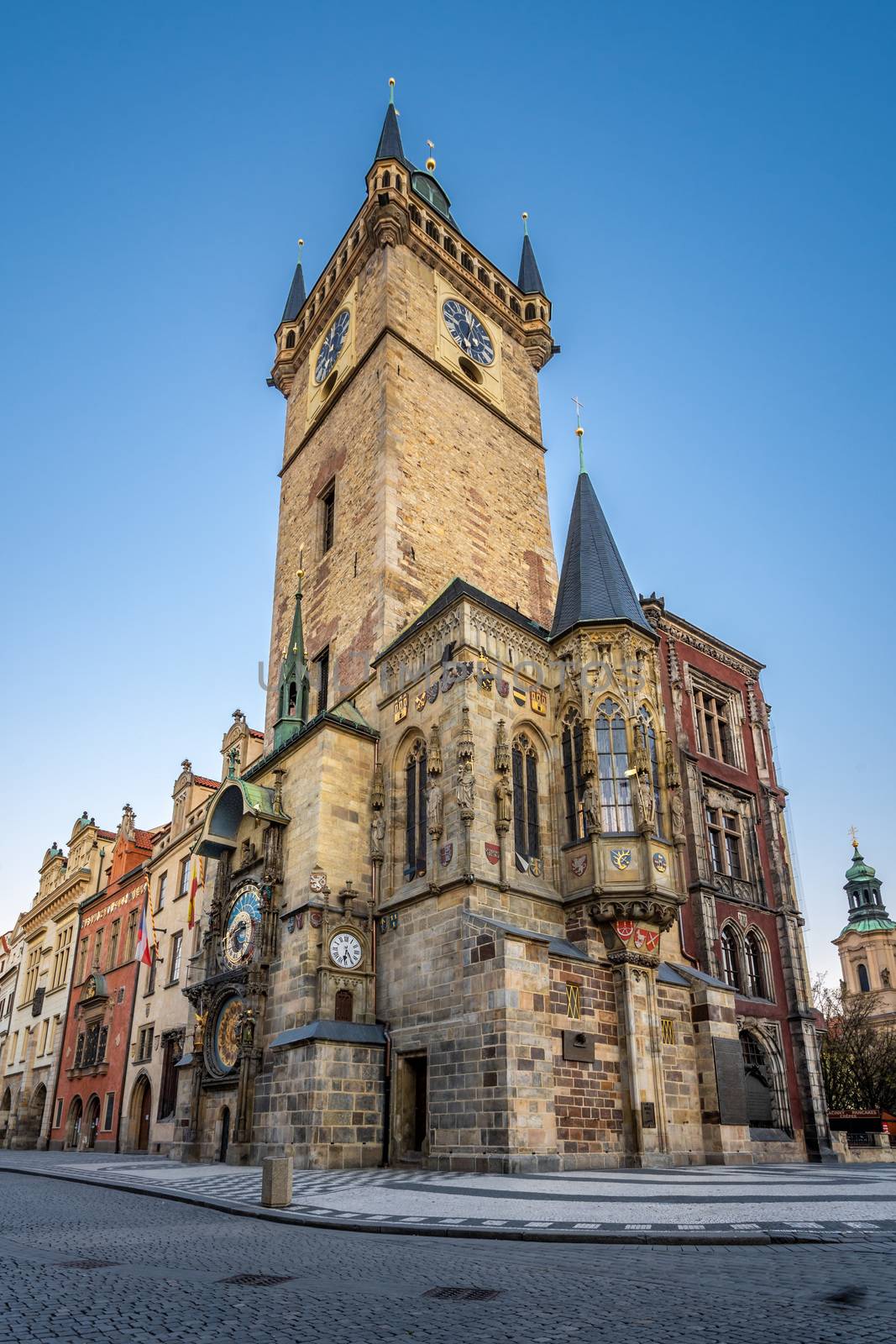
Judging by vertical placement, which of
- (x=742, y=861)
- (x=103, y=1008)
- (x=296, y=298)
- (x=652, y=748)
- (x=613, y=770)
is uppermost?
(x=296, y=298)

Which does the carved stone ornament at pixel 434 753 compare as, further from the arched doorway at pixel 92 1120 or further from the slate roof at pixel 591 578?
the arched doorway at pixel 92 1120

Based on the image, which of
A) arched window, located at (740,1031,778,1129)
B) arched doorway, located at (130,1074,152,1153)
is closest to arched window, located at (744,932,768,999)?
arched window, located at (740,1031,778,1129)

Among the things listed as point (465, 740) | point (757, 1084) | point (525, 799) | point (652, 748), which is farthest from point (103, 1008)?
point (652, 748)

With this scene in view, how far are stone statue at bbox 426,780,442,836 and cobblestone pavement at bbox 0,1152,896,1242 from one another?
20.0ft

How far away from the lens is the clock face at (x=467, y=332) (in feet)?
109

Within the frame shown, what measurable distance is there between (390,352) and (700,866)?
18.2 m

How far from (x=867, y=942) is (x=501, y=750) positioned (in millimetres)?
74835

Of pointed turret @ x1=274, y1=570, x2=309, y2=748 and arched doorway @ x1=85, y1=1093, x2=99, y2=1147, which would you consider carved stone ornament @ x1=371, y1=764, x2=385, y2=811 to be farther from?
arched doorway @ x1=85, y1=1093, x2=99, y2=1147

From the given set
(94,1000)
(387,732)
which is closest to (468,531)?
(387,732)

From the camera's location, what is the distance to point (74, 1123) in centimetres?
3431

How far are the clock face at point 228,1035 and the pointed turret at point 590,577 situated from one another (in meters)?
11.1

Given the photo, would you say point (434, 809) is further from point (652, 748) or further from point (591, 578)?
point (591, 578)

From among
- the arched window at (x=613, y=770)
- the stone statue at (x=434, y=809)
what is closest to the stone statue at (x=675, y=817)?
the arched window at (x=613, y=770)

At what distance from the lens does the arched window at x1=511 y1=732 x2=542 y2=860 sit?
1938 centimetres
